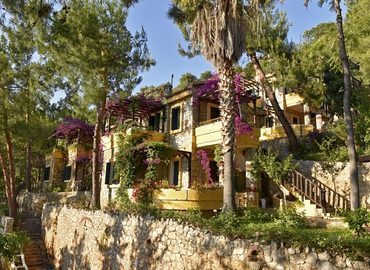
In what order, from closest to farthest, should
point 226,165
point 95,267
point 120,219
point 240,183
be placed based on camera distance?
point 226,165 < point 120,219 < point 95,267 < point 240,183

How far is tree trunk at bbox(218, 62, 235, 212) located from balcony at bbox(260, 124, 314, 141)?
12.9m

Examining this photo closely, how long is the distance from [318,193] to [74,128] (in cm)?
2212

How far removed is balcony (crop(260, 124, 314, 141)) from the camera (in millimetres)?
25734

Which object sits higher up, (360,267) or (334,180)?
(334,180)

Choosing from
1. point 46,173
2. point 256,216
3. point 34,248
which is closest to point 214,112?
point 256,216

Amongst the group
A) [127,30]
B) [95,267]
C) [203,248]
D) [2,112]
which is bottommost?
[95,267]

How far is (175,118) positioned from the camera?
23422mm

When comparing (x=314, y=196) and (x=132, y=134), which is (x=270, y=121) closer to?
(x=132, y=134)

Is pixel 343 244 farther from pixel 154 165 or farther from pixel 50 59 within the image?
pixel 50 59

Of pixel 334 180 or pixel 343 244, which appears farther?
pixel 334 180

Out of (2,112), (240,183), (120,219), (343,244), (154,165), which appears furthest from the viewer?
(2,112)

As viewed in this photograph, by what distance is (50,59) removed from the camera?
20.2 m

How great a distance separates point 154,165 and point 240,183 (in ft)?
17.9

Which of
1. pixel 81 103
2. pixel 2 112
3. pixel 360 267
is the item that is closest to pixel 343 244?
pixel 360 267
